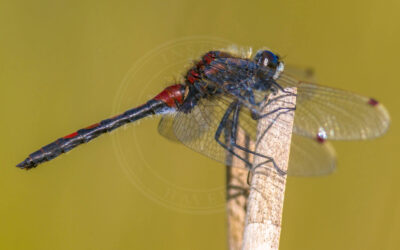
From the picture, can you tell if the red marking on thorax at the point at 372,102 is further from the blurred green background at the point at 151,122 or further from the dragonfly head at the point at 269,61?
the blurred green background at the point at 151,122

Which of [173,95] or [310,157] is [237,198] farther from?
[173,95]

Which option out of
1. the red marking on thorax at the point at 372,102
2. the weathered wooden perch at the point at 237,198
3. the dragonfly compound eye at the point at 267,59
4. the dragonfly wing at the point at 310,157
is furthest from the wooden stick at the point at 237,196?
the red marking on thorax at the point at 372,102

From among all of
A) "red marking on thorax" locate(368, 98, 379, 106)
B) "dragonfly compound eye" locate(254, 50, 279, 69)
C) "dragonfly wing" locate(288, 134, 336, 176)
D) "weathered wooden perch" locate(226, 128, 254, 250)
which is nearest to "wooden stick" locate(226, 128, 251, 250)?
"weathered wooden perch" locate(226, 128, 254, 250)

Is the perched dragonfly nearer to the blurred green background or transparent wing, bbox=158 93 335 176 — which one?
transparent wing, bbox=158 93 335 176

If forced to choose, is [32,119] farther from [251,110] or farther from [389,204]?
[389,204]

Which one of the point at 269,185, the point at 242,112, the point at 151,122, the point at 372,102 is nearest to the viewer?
the point at 269,185

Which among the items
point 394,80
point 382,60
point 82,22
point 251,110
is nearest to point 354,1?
point 382,60

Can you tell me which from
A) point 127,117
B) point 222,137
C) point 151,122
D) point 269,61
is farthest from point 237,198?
point 151,122
